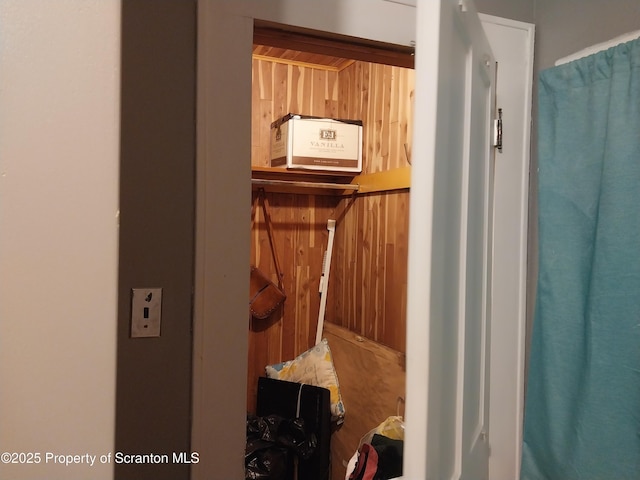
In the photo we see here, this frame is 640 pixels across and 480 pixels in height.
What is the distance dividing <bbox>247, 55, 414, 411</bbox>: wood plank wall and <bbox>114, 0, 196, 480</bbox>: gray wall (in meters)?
1.47

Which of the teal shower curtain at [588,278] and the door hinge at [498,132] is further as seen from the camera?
the door hinge at [498,132]

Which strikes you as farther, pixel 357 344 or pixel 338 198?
pixel 338 198

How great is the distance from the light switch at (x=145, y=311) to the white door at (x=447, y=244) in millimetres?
600

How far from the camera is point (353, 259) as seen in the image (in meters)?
2.79

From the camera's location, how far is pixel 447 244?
2.84 feet

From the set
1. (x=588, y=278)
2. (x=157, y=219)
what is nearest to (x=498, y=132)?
(x=588, y=278)

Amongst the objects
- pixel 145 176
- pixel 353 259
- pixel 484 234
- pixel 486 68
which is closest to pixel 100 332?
pixel 145 176

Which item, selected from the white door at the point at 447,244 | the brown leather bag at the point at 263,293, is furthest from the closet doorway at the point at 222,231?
the brown leather bag at the point at 263,293

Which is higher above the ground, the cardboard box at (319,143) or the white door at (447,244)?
A: the cardboard box at (319,143)

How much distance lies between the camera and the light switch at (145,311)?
42.9 inches

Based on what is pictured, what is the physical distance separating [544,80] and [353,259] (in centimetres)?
163

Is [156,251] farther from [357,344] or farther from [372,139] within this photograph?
[372,139]

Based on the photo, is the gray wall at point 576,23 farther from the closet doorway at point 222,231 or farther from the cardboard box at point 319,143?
the cardboard box at point 319,143

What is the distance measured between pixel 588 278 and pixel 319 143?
171 cm
